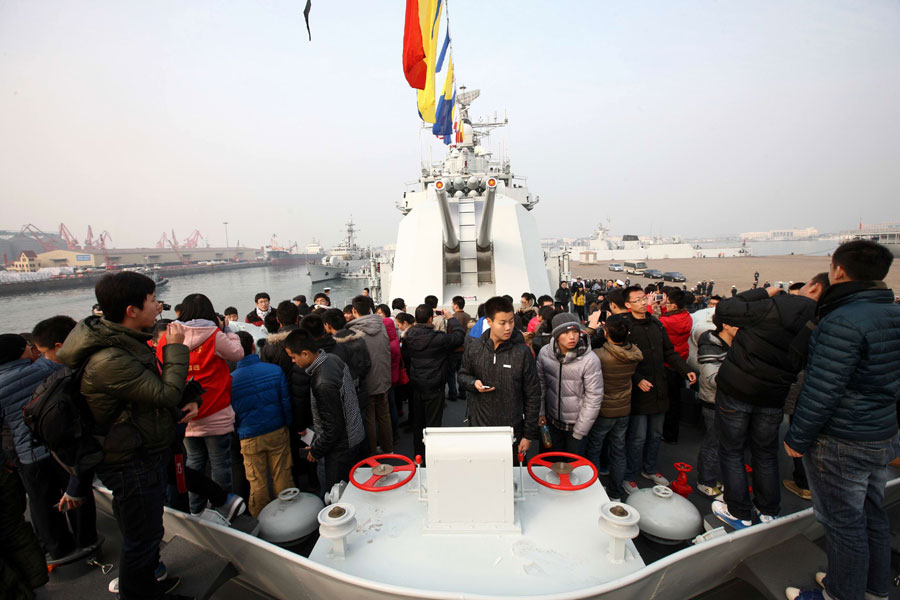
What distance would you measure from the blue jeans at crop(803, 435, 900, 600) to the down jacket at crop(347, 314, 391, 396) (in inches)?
109

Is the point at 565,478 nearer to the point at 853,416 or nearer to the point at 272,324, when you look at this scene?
the point at 853,416

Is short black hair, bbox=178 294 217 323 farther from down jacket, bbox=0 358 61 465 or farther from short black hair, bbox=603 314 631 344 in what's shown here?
short black hair, bbox=603 314 631 344

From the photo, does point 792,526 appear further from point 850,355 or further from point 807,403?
point 850,355

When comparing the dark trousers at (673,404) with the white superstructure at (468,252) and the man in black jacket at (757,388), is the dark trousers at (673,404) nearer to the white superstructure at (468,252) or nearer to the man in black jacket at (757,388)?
the man in black jacket at (757,388)

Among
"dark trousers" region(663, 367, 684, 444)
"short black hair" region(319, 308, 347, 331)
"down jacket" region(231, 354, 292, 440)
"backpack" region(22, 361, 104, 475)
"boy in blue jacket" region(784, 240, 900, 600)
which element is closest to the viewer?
"backpack" region(22, 361, 104, 475)

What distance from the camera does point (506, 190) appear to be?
1148cm

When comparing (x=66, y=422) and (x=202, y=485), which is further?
(x=202, y=485)

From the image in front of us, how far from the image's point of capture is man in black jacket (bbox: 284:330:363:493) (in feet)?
8.05

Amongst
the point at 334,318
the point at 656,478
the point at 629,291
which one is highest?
the point at 629,291

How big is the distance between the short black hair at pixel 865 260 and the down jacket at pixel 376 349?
2.87m

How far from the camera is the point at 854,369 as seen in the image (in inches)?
68.4

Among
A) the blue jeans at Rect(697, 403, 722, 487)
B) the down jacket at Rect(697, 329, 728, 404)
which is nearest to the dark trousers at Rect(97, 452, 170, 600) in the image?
the blue jeans at Rect(697, 403, 722, 487)

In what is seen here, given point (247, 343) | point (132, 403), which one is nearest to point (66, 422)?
point (132, 403)

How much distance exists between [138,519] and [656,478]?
11.0 ft
